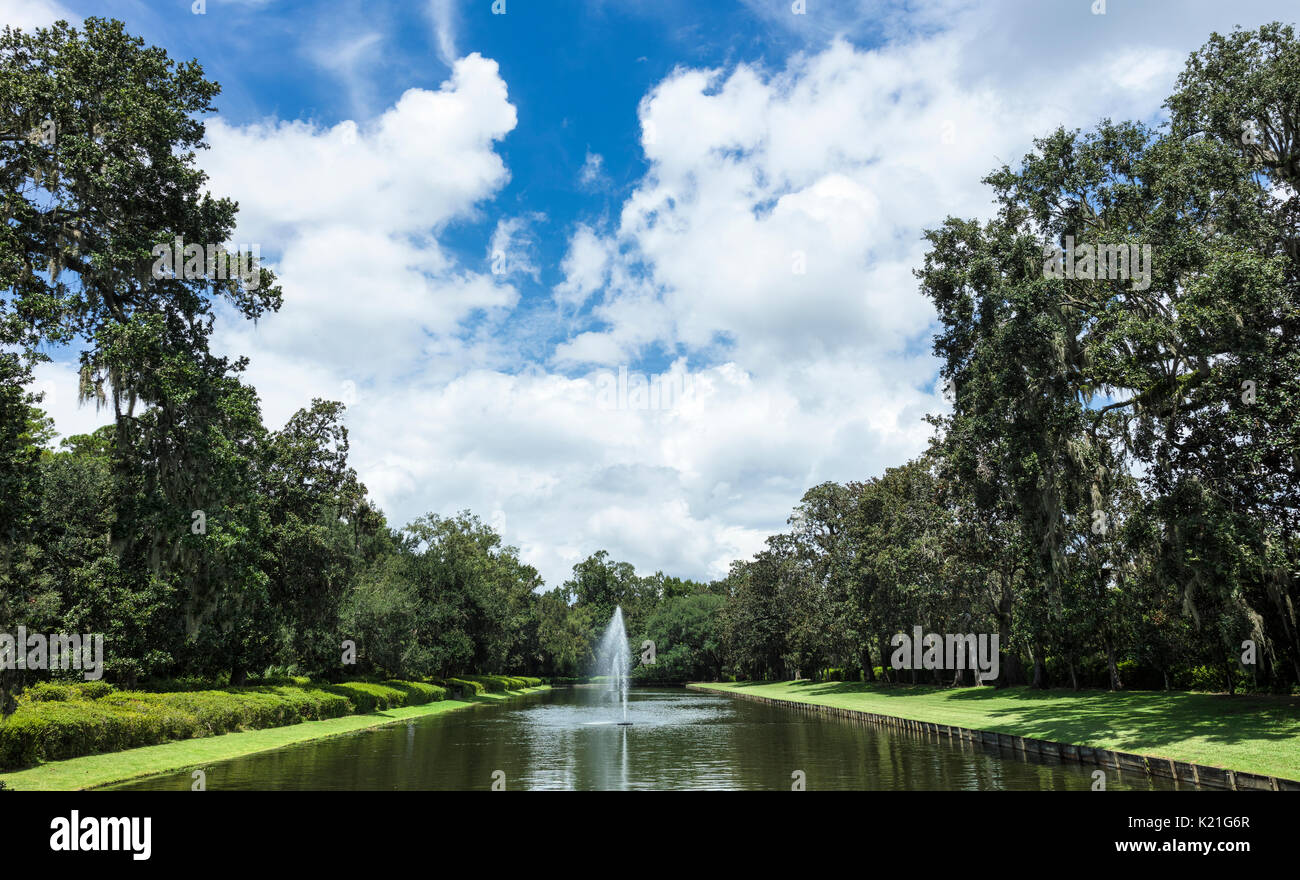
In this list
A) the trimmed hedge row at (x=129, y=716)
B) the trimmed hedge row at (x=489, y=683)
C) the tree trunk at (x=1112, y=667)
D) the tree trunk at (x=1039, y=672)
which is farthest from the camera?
the trimmed hedge row at (x=489, y=683)

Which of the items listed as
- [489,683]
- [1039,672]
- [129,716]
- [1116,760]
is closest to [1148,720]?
[1116,760]

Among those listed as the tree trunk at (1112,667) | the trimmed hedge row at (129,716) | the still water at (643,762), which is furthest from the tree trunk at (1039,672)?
the trimmed hedge row at (129,716)

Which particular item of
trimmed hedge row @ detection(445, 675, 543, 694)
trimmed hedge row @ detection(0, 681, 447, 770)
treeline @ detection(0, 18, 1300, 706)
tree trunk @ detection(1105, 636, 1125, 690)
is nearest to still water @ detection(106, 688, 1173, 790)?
trimmed hedge row @ detection(0, 681, 447, 770)

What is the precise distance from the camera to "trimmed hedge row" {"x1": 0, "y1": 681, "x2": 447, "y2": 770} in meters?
16.3

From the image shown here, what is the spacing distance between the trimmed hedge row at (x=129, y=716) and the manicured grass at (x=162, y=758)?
330 millimetres

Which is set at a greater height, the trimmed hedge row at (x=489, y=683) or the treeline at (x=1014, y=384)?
the treeline at (x=1014, y=384)

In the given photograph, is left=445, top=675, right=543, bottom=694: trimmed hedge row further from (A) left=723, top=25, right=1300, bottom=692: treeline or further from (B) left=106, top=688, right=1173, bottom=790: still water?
(A) left=723, top=25, right=1300, bottom=692: treeline

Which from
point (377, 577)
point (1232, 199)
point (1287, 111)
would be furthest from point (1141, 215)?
point (377, 577)

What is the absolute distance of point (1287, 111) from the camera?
21.1 m

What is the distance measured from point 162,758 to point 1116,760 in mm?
23411

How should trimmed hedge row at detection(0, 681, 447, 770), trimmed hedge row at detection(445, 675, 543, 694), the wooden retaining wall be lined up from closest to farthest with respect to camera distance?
the wooden retaining wall
trimmed hedge row at detection(0, 681, 447, 770)
trimmed hedge row at detection(445, 675, 543, 694)

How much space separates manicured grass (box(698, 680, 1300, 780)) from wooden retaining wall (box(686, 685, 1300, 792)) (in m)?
0.30

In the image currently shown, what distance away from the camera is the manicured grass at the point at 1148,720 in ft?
55.1

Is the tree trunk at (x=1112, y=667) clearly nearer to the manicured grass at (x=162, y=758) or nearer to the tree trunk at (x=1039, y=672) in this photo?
the tree trunk at (x=1039, y=672)
